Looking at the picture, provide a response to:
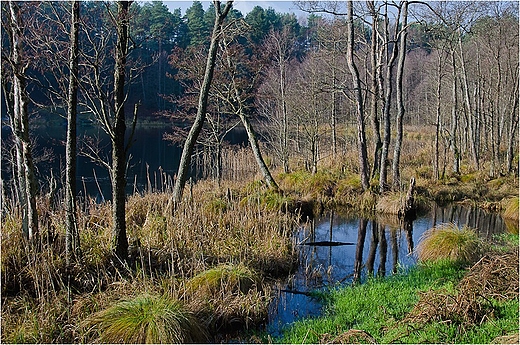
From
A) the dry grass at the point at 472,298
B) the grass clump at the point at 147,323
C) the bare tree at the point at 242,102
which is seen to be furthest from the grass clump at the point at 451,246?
the bare tree at the point at 242,102

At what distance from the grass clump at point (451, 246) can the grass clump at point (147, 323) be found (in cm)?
464

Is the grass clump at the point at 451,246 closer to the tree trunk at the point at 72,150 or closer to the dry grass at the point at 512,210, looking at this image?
the dry grass at the point at 512,210

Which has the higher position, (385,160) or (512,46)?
(512,46)

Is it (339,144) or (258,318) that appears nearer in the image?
(258,318)

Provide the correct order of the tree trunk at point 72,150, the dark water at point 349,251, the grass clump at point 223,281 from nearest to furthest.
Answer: the tree trunk at point 72,150
the grass clump at point 223,281
the dark water at point 349,251

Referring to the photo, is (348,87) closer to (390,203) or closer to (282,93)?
(282,93)

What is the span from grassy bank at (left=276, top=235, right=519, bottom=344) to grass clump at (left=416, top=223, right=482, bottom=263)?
0.66 m

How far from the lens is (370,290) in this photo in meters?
6.83

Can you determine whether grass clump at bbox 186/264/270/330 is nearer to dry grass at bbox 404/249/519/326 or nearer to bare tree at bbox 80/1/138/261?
bare tree at bbox 80/1/138/261

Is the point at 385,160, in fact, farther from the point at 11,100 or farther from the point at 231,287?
the point at 11,100

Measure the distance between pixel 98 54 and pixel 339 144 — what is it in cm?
1805

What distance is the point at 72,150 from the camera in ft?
Answer: 19.3

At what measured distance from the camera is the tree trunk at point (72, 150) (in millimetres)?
5664

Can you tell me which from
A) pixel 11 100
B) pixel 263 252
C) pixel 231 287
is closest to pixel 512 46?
pixel 263 252
